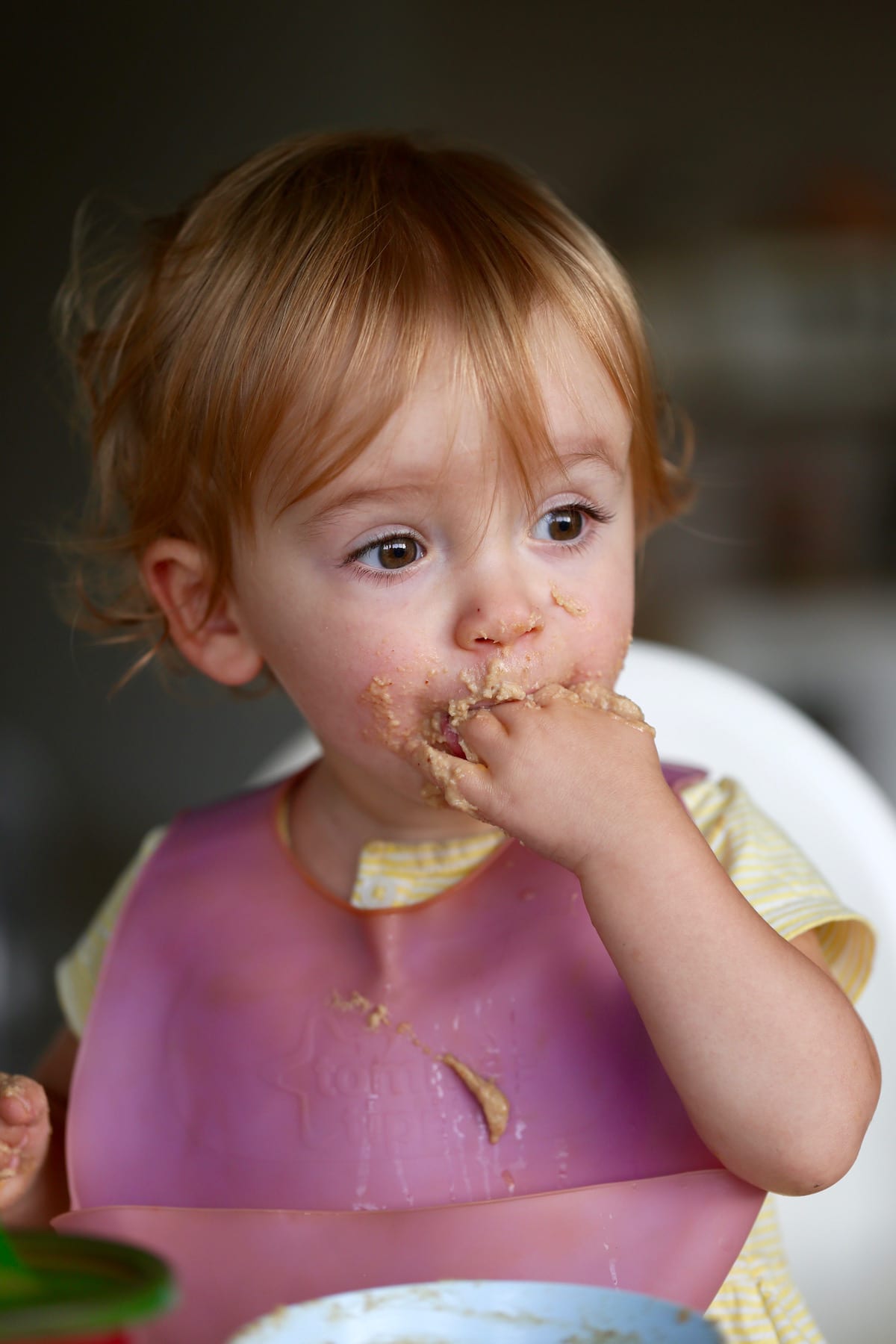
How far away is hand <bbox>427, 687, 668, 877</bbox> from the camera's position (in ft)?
2.23

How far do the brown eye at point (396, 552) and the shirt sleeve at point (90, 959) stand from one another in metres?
0.37

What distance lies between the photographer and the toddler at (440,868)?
0.68m

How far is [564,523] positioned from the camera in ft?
2.61

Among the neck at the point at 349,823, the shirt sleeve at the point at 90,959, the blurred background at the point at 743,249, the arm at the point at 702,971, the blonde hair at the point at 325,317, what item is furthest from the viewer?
the blurred background at the point at 743,249

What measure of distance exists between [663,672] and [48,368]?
1494 millimetres

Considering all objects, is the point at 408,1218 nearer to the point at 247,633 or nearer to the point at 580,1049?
the point at 580,1049

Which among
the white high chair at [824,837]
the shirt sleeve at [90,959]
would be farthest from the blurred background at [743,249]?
the white high chair at [824,837]

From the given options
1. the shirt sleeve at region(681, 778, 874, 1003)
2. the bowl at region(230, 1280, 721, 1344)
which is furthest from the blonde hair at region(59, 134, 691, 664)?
the bowl at region(230, 1280, 721, 1344)

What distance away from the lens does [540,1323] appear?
1.53 feet

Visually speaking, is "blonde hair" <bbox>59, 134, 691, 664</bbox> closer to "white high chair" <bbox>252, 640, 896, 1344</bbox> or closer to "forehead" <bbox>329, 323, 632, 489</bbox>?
"forehead" <bbox>329, 323, 632, 489</bbox>

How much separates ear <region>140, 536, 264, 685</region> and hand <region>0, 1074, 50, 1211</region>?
292mm

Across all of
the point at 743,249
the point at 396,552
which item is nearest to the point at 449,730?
the point at 396,552

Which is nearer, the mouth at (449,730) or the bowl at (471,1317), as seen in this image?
the bowl at (471,1317)

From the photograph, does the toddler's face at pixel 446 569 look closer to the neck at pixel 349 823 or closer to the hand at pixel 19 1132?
the neck at pixel 349 823
